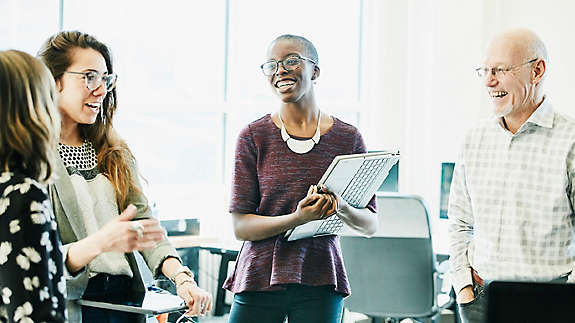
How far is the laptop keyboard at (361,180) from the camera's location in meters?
2.10

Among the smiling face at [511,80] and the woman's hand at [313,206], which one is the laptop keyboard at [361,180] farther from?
the smiling face at [511,80]

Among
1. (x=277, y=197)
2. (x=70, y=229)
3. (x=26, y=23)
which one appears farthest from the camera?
(x=26, y=23)

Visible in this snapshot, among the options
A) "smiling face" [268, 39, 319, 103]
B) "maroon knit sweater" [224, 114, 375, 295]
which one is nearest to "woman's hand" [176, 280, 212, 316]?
"maroon knit sweater" [224, 114, 375, 295]

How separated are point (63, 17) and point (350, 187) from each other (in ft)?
9.31

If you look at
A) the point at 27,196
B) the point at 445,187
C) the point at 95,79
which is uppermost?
the point at 95,79

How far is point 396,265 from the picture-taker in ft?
12.0

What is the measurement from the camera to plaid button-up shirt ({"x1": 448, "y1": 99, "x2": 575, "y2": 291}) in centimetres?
208

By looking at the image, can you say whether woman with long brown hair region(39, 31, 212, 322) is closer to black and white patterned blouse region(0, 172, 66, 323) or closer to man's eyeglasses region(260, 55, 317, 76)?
black and white patterned blouse region(0, 172, 66, 323)

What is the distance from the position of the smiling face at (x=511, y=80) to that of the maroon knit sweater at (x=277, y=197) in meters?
0.47

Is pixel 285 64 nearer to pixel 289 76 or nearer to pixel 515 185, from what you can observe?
pixel 289 76

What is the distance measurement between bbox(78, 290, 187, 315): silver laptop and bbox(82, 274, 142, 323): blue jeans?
0.06 ft

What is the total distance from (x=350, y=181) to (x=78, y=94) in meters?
0.78

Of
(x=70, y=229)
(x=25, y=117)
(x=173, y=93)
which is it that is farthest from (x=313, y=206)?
(x=173, y=93)

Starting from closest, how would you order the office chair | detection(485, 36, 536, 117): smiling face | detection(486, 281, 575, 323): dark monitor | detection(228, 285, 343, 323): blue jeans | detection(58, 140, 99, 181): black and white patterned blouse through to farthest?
detection(486, 281, 575, 323): dark monitor → detection(58, 140, 99, 181): black and white patterned blouse → detection(228, 285, 343, 323): blue jeans → detection(485, 36, 536, 117): smiling face → the office chair
